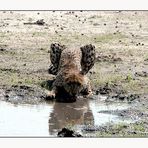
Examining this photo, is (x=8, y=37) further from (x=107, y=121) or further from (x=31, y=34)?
(x=107, y=121)

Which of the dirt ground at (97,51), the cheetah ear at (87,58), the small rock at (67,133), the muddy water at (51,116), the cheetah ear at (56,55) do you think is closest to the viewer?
the small rock at (67,133)

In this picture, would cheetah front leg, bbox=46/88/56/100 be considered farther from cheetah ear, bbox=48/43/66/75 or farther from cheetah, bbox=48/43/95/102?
cheetah ear, bbox=48/43/66/75

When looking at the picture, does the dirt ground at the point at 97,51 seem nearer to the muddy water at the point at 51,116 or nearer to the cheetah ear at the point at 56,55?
the cheetah ear at the point at 56,55

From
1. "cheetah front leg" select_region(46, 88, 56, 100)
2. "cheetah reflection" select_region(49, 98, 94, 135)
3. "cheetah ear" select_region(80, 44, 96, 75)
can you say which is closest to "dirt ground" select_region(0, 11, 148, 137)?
"cheetah front leg" select_region(46, 88, 56, 100)

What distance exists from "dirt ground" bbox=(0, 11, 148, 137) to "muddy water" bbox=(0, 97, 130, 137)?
20.6 inches

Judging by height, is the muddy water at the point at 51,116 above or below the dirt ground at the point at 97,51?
below

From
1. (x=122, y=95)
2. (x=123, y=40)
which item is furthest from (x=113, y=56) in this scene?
(x=122, y=95)

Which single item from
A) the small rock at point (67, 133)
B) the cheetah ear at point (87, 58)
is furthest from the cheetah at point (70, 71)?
the small rock at point (67, 133)

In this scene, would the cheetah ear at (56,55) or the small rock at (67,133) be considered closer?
the small rock at (67,133)

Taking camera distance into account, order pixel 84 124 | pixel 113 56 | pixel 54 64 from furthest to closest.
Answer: pixel 113 56 < pixel 54 64 < pixel 84 124

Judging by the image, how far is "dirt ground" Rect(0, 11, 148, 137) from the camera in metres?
16.5

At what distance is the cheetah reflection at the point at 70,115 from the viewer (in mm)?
14091

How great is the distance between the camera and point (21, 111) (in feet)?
49.1

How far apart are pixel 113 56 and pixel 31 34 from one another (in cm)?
376
